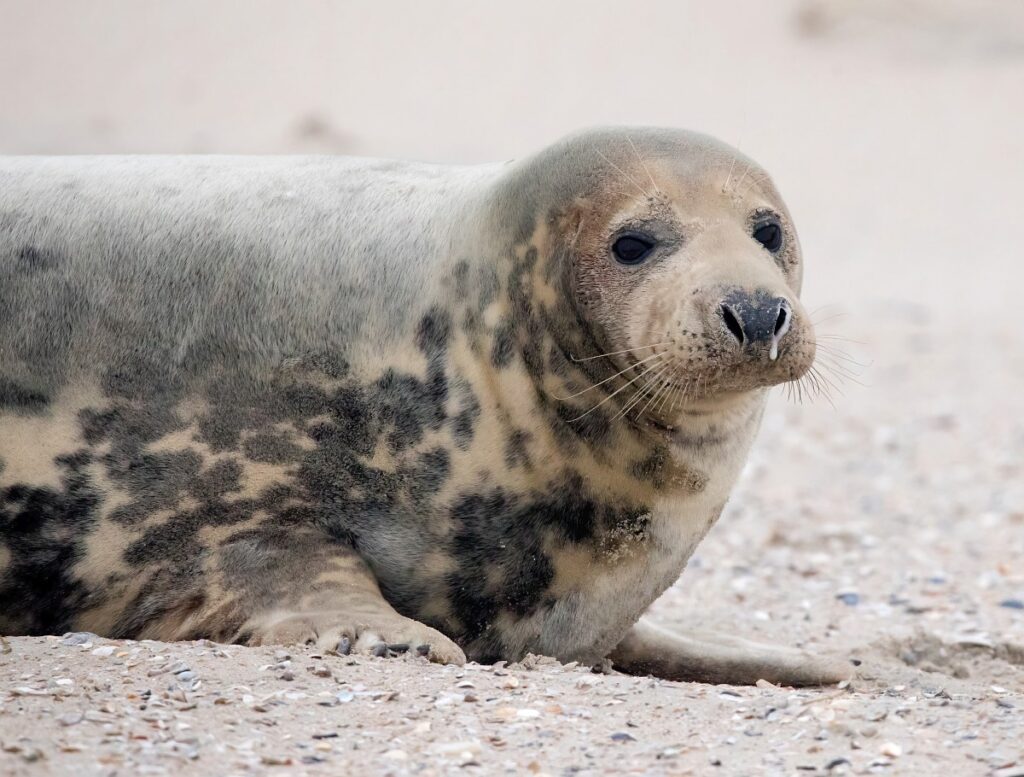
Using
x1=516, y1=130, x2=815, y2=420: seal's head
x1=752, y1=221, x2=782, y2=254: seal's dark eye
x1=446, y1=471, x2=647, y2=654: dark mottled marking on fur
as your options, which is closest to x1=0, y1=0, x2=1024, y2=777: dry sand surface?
x1=446, y1=471, x2=647, y2=654: dark mottled marking on fur

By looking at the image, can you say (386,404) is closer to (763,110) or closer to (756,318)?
(756,318)

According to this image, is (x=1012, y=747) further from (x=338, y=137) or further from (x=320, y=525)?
(x=338, y=137)

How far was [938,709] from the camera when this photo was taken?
10.4 ft

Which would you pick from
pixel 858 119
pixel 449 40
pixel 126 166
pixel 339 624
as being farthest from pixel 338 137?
pixel 339 624

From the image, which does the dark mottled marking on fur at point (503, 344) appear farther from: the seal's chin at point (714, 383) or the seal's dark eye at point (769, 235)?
the seal's dark eye at point (769, 235)

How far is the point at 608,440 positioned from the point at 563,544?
26cm

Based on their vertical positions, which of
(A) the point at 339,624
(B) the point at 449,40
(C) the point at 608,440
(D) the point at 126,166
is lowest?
(A) the point at 339,624

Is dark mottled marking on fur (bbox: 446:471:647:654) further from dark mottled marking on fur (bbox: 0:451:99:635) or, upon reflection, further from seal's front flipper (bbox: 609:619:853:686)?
dark mottled marking on fur (bbox: 0:451:99:635)

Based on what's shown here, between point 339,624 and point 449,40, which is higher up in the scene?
point 449,40

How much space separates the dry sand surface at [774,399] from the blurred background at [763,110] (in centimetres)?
4

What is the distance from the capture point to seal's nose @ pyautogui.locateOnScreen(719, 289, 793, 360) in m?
3.45

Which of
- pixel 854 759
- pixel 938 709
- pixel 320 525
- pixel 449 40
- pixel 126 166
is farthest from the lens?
pixel 449 40

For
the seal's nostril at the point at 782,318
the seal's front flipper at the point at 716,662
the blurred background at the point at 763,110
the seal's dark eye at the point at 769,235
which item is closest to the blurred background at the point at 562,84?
the blurred background at the point at 763,110

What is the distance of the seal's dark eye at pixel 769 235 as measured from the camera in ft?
→ 12.7
